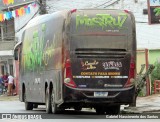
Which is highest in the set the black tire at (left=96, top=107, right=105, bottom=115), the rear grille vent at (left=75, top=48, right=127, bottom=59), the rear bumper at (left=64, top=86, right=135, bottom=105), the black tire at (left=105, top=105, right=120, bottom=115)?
the rear grille vent at (left=75, top=48, right=127, bottom=59)

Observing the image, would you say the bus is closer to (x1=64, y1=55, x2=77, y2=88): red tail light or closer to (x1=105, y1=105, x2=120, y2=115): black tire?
(x1=64, y1=55, x2=77, y2=88): red tail light

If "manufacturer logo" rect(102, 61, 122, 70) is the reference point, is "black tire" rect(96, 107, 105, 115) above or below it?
below

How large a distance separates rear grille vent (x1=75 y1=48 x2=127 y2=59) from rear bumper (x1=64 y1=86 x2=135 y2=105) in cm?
109

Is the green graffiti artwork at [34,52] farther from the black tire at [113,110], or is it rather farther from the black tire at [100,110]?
the black tire at [113,110]

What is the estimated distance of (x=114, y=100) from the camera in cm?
1828

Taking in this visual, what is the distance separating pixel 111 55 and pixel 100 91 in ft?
4.02

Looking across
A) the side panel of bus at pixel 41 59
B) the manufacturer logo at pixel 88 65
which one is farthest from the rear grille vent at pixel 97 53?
the side panel of bus at pixel 41 59

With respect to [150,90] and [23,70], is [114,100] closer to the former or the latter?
[23,70]

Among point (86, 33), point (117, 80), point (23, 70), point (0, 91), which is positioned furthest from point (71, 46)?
point (0, 91)

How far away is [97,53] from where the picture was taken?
18.2 meters

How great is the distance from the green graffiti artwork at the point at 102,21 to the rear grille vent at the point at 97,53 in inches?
29.7

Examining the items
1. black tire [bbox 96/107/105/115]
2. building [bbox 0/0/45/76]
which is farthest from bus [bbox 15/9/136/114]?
building [bbox 0/0/45/76]

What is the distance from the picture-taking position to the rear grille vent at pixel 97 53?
59.7 feet

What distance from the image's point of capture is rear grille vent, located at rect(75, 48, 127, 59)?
1819cm
